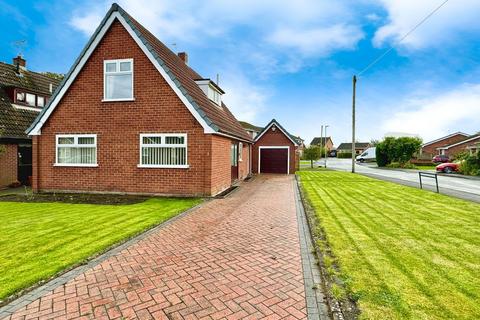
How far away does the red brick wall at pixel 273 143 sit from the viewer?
28.7 metres

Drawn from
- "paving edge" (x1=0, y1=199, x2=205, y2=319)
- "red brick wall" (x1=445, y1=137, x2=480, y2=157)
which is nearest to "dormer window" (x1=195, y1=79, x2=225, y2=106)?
"paving edge" (x1=0, y1=199, x2=205, y2=319)

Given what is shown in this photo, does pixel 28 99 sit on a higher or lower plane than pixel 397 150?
higher

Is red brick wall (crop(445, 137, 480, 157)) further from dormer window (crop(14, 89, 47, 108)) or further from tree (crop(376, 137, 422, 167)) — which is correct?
dormer window (crop(14, 89, 47, 108))

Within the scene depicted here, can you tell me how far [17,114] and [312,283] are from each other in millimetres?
19649

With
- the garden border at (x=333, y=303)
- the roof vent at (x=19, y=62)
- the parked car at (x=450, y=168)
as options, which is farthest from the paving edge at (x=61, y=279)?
the parked car at (x=450, y=168)

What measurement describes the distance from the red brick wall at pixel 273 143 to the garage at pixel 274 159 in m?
0.41

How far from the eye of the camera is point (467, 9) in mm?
10289

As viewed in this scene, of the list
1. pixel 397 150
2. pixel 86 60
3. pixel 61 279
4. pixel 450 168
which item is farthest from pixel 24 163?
pixel 397 150

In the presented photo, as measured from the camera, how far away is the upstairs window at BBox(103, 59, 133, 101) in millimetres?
12969

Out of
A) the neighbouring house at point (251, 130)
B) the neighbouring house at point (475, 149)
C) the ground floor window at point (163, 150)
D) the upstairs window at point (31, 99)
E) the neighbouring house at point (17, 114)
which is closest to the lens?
the ground floor window at point (163, 150)

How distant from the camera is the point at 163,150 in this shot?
42.0ft

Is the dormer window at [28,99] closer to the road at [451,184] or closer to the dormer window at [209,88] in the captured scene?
the dormer window at [209,88]

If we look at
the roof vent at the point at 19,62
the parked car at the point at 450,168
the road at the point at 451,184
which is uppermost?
the roof vent at the point at 19,62

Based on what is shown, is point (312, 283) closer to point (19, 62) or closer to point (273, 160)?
point (273, 160)
